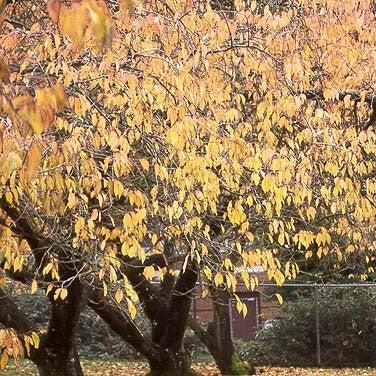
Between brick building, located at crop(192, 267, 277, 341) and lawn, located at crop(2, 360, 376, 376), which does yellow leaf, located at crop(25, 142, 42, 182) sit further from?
brick building, located at crop(192, 267, 277, 341)

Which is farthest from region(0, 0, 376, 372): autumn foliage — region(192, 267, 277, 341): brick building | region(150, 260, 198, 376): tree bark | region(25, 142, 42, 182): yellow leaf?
region(192, 267, 277, 341): brick building

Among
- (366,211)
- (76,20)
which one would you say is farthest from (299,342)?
(76,20)

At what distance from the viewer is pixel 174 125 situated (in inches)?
192

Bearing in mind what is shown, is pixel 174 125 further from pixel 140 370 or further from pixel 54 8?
pixel 140 370

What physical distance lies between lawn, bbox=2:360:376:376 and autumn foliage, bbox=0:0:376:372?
5813mm

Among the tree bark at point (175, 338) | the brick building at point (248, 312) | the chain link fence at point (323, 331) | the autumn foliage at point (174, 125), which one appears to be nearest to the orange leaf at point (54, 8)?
the autumn foliage at point (174, 125)

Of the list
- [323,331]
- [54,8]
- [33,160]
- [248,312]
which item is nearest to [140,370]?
[323,331]

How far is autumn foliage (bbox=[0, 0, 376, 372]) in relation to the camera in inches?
189

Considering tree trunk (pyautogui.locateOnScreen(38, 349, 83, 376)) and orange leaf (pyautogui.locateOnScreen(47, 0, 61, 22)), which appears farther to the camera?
tree trunk (pyautogui.locateOnScreen(38, 349, 83, 376))

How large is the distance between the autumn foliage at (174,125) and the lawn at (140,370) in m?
5.81

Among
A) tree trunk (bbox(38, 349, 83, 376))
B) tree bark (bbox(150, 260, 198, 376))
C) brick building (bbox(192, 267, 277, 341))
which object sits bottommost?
tree trunk (bbox(38, 349, 83, 376))

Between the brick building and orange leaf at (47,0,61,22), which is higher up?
the brick building

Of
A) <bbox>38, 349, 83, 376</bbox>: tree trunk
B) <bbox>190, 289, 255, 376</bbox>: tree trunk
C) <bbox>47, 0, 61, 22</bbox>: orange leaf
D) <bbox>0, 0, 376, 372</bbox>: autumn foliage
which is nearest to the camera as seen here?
<bbox>47, 0, 61, 22</bbox>: orange leaf

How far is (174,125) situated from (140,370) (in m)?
10.4
